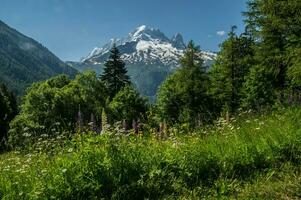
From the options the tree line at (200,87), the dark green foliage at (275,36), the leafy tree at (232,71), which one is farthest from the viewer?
the leafy tree at (232,71)

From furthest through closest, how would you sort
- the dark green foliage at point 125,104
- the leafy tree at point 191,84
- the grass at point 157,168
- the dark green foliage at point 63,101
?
the dark green foliage at point 63,101
the dark green foliage at point 125,104
the leafy tree at point 191,84
the grass at point 157,168

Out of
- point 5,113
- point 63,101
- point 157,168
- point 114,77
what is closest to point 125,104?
point 114,77

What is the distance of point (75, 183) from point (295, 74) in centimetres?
1866

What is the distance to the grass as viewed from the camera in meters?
6.67

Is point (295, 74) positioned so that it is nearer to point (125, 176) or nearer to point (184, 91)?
point (125, 176)

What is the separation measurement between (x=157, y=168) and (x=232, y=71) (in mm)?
39941

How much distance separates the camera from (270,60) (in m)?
33.7

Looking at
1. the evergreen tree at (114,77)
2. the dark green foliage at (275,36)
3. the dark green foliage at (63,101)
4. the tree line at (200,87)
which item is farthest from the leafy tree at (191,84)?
the evergreen tree at (114,77)

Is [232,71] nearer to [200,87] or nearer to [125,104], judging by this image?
[200,87]

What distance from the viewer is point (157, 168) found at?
7.40 m

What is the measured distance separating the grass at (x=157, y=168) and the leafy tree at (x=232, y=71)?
124 ft

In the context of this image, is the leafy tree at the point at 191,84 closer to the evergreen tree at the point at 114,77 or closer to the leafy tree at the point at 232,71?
the leafy tree at the point at 232,71

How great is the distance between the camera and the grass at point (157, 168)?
21.9 ft

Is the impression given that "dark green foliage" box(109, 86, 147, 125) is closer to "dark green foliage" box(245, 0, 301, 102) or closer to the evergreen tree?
the evergreen tree
